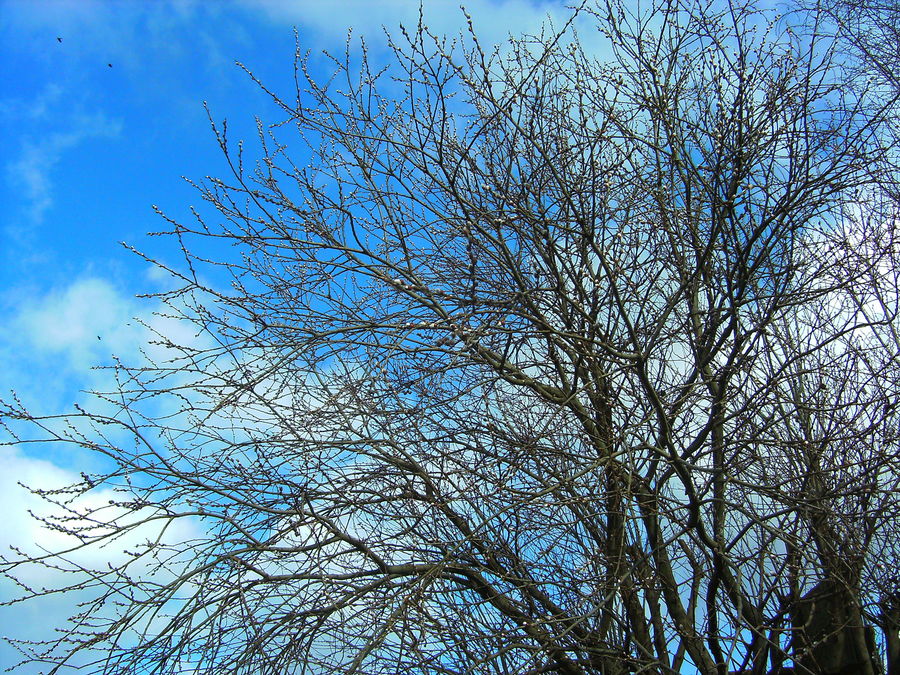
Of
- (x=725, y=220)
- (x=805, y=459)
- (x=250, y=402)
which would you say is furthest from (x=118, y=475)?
(x=805, y=459)

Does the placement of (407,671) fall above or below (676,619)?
below

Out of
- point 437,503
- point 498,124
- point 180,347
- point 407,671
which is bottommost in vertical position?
point 407,671

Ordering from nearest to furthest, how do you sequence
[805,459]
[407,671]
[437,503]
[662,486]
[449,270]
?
[407,671]
[437,503]
[662,486]
[805,459]
[449,270]

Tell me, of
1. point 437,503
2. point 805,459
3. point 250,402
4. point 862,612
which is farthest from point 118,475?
point 862,612

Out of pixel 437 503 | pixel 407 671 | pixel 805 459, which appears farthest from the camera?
pixel 805 459

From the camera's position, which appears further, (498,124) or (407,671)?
(498,124)

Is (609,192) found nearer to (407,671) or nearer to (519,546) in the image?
(519,546)

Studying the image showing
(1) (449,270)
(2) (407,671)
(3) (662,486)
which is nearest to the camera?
(2) (407,671)

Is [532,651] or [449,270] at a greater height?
[449,270]

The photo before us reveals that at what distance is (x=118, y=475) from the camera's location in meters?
4.63

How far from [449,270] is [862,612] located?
4.07 meters

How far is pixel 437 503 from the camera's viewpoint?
15.7ft

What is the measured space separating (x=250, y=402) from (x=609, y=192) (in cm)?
298

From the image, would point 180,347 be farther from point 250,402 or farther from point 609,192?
point 609,192
